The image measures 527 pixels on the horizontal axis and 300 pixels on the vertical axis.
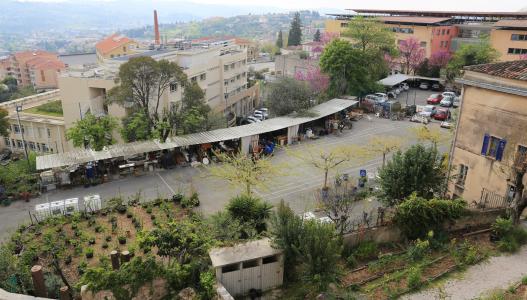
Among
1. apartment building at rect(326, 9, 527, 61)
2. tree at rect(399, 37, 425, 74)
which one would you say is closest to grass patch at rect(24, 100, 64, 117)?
apartment building at rect(326, 9, 527, 61)

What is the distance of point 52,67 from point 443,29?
8343 cm

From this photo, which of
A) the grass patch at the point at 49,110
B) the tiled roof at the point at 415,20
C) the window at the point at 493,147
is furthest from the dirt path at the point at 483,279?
the tiled roof at the point at 415,20

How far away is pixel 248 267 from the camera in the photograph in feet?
45.5

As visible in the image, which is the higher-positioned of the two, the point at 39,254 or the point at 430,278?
the point at 430,278

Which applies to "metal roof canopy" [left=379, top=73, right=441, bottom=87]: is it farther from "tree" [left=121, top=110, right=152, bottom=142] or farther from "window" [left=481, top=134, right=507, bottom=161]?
"window" [left=481, top=134, right=507, bottom=161]

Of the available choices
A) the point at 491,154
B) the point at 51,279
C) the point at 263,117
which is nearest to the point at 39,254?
the point at 51,279

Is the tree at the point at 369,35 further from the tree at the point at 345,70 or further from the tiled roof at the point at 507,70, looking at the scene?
the tiled roof at the point at 507,70

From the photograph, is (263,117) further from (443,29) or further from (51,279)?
(443,29)

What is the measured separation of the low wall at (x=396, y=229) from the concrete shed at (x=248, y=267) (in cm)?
336

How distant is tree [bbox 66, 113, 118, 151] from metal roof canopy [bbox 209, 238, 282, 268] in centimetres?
1491

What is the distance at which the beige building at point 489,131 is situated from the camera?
702 inches

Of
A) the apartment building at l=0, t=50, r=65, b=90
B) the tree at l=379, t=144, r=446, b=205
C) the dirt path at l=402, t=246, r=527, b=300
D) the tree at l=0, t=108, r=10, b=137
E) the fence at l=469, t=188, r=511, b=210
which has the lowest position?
the apartment building at l=0, t=50, r=65, b=90

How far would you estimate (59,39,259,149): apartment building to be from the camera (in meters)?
38.0

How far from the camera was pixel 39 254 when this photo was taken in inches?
661
